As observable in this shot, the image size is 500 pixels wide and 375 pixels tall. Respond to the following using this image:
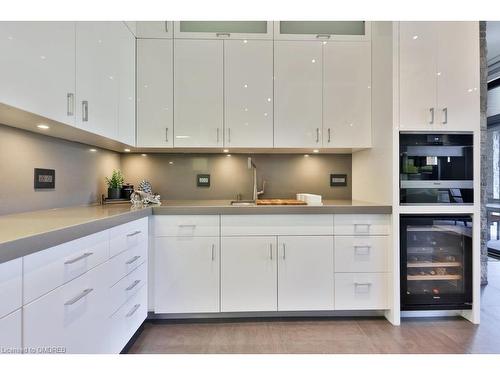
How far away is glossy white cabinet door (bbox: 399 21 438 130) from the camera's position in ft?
6.81

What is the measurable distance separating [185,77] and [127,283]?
158cm

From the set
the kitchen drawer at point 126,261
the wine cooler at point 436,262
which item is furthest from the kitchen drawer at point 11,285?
the wine cooler at point 436,262

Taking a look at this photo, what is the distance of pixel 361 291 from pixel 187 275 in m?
1.26

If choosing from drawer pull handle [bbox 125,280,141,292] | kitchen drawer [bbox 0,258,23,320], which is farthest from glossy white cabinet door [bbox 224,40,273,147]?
kitchen drawer [bbox 0,258,23,320]

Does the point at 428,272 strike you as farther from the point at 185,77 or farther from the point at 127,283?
the point at 185,77

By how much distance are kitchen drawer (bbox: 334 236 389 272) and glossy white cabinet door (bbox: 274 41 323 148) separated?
808 millimetres

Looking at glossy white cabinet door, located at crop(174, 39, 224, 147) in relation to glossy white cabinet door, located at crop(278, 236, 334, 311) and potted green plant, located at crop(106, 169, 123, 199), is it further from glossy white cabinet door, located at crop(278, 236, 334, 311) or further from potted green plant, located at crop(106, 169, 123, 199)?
glossy white cabinet door, located at crop(278, 236, 334, 311)

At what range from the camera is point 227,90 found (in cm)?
234

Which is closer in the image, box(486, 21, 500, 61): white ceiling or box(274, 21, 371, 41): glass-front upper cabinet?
box(274, 21, 371, 41): glass-front upper cabinet

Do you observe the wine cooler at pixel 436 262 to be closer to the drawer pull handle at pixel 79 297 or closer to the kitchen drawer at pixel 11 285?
the drawer pull handle at pixel 79 297

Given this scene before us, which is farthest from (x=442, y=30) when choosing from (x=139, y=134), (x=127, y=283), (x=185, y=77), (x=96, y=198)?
(x=96, y=198)

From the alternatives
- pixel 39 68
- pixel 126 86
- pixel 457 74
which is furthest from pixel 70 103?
pixel 457 74

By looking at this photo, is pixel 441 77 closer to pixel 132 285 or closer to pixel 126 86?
pixel 126 86

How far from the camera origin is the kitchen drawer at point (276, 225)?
2090 mm
